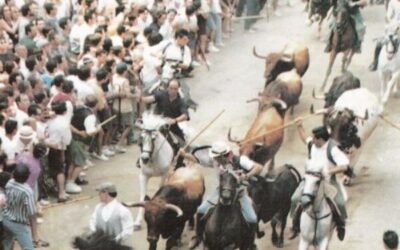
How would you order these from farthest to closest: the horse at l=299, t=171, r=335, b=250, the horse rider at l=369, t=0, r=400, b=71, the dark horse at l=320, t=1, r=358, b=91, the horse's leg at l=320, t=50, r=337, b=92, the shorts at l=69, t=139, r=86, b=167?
the horse's leg at l=320, t=50, r=337, b=92 < the dark horse at l=320, t=1, r=358, b=91 < the horse rider at l=369, t=0, r=400, b=71 < the shorts at l=69, t=139, r=86, b=167 < the horse at l=299, t=171, r=335, b=250

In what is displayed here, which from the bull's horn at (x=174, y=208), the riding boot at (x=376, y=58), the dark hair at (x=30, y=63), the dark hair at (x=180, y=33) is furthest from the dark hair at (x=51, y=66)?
the riding boot at (x=376, y=58)

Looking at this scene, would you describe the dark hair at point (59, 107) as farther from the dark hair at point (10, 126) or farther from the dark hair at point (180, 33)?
the dark hair at point (180, 33)

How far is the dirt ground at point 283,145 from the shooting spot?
12969 mm

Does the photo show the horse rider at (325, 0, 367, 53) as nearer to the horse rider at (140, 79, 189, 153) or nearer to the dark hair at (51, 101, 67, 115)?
the horse rider at (140, 79, 189, 153)

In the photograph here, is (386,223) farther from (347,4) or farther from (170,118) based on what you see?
(347,4)

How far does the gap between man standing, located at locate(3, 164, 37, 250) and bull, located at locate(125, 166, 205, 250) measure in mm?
1242

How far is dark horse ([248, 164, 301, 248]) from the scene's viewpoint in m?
12.0

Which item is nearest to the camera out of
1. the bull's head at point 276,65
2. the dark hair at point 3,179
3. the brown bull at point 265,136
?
the dark hair at point 3,179

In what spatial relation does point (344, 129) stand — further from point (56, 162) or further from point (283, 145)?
point (56, 162)

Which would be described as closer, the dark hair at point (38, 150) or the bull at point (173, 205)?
the bull at point (173, 205)

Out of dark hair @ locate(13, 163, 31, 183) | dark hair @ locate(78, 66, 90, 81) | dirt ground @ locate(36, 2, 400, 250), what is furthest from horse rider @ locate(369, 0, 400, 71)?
dark hair @ locate(13, 163, 31, 183)

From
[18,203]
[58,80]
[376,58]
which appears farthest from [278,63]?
[18,203]

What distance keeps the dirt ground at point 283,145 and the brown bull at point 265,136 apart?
1.05 m

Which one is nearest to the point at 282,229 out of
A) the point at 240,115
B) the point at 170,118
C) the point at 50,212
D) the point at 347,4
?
the point at 170,118
